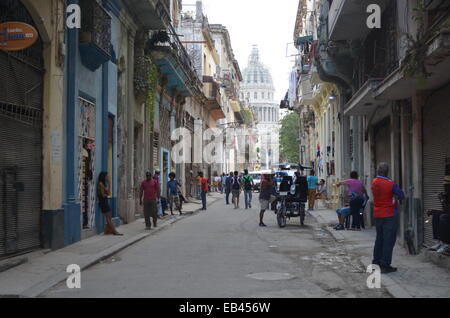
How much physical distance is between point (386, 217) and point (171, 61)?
16.6 meters

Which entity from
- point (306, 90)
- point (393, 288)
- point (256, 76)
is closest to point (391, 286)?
point (393, 288)

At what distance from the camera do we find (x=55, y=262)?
1138 centimetres

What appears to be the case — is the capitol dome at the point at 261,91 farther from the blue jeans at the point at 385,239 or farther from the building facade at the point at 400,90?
the blue jeans at the point at 385,239

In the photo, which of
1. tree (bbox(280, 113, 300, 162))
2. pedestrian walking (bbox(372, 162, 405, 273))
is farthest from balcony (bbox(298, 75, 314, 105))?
tree (bbox(280, 113, 300, 162))

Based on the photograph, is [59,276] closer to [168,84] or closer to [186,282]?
[186,282]

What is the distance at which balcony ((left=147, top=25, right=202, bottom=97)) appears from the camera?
23875mm

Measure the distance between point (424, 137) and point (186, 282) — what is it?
5892mm

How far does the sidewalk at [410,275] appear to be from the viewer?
8.50m

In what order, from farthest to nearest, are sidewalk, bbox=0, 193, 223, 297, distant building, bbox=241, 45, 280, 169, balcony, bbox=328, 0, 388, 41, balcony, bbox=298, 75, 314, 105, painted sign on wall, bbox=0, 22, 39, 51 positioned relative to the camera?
distant building, bbox=241, 45, 280, 169
balcony, bbox=298, 75, 314, 105
balcony, bbox=328, 0, 388, 41
painted sign on wall, bbox=0, 22, 39, 51
sidewalk, bbox=0, 193, 223, 297

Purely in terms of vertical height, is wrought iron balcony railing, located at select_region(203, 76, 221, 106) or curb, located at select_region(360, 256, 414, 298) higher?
wrought iron balcony railing, located at select_region(203, 76, 221, 106)

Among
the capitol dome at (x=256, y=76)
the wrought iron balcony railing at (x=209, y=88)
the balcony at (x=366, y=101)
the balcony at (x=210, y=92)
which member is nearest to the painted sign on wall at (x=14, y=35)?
the balcony at (x=366, y=101)

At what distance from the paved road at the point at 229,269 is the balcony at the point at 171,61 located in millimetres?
8999

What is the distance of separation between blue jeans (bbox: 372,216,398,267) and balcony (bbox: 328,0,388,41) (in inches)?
278

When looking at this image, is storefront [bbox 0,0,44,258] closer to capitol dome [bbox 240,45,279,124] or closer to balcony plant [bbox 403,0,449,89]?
balcony plant [bbox 403,0,449,89]
